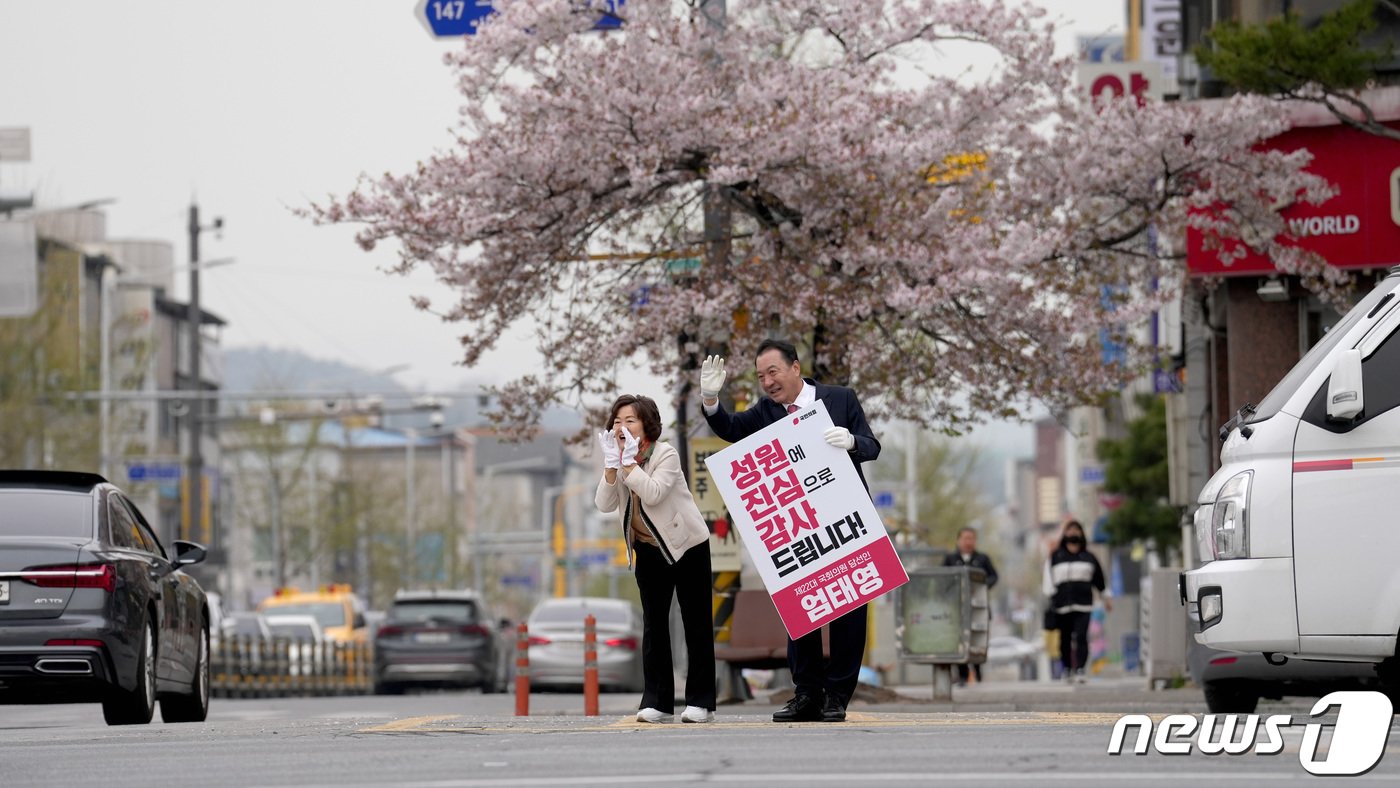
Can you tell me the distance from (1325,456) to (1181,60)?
16178mm

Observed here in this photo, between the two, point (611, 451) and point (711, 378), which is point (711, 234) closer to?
point (611, 451)

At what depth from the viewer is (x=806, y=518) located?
12.0 metres

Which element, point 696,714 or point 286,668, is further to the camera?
point 286,668

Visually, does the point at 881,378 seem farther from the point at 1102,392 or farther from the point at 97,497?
the point at 97,497

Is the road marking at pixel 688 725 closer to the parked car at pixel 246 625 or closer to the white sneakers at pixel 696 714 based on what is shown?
the white sneakers at pixel 696 714

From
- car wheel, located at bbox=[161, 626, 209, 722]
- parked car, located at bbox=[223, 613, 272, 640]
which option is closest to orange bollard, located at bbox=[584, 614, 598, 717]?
car wheel, located at bbox=[161, 626, 209, 722]

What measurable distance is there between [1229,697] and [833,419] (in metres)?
4.69

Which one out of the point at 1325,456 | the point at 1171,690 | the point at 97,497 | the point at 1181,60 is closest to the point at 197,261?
the point at 1181,60

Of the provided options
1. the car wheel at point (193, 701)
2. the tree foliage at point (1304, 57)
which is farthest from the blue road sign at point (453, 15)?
the car wheel at point (193, 701)

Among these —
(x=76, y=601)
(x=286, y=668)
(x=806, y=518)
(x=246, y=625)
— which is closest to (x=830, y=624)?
(x=806, y=518)

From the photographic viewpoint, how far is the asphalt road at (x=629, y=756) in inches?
338

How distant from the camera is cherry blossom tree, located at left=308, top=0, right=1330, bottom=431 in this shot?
2122cm

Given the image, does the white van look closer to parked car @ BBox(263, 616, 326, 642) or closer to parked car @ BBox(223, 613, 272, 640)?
parked car @ BBox(263, 616, 326, 642)

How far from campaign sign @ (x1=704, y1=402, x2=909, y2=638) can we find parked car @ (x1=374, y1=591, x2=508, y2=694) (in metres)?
22.1
